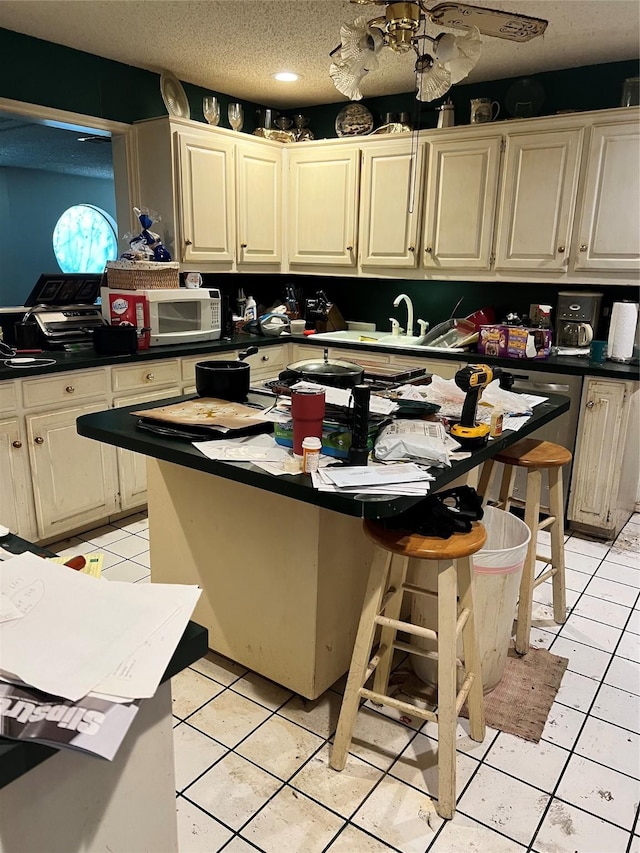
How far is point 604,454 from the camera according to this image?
3.17 m

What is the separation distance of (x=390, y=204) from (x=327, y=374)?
94.8 inches

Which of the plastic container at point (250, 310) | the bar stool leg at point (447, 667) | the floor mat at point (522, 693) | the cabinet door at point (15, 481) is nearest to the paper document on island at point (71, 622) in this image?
the bar stool leg at point (447, 667)

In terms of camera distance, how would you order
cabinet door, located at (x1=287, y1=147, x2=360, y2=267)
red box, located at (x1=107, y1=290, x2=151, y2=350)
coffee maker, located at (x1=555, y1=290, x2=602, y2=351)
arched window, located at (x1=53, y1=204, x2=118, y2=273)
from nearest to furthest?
1. red box, located at (x1=107, y1=290, x2=151, y2=350)
2. coffee maker, located at (x1=555, y1=290, x2=602, y2=351)
3. cabinet door, located at (x1=287, y1=147, x2=360, y2=267)
4. arched window, located at (x1=53, y1=204, x2=118, y2=273)

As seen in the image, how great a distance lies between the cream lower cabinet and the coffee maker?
1.62ft

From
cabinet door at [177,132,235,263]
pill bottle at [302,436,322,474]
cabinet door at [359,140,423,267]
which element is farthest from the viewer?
cabinet door at [359,140,423,267]

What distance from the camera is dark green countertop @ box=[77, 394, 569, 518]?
1.37m

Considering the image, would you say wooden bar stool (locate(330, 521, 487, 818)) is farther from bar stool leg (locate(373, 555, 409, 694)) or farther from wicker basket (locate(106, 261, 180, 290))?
wicker basket (locate(106, 261, 180, 290))

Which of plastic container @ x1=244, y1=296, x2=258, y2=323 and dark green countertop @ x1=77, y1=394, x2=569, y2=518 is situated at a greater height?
plastic container @ x1=244, y1=296, x2=258, y2=323

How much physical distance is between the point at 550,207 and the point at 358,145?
1.34 m

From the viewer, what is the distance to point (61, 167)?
760 cm

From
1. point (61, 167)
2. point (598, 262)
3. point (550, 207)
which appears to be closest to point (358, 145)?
point (550, 207)

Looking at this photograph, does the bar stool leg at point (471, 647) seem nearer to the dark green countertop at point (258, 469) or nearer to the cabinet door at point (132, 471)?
the dark green countertop at point (258, 469)

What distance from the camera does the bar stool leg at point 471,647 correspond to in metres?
1.73

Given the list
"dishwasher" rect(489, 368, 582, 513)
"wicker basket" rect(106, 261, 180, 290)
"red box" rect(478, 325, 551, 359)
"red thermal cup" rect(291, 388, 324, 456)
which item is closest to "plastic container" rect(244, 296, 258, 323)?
"wicker basket" rect(106, 261, 180, 290)
